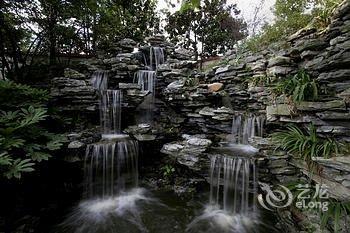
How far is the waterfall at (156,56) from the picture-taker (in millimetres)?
9617

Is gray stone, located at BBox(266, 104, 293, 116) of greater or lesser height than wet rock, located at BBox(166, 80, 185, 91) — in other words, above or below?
below

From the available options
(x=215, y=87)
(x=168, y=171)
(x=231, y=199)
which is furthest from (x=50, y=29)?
(x=231, y=199)

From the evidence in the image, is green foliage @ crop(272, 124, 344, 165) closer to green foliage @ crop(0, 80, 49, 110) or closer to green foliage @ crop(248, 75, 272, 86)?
green foliage @ crop(248, 75, 272, 86)

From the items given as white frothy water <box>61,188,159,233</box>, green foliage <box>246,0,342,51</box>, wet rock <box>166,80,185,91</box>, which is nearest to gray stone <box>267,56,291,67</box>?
green foliage <box>246,0,342,51</box>

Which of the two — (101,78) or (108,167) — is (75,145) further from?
(101,78)

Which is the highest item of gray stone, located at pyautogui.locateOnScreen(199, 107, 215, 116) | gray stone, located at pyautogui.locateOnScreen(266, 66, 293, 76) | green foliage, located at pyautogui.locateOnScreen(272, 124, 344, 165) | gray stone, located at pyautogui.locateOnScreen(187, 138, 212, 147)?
gray stone, located at pyautogui.locateOnScreen(266, 66, 293, 76)

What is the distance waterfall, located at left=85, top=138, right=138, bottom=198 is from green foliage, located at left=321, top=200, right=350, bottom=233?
4.33 m

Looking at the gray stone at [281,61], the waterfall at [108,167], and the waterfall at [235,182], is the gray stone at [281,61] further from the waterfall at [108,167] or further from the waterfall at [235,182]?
the waterfall at [108,167]

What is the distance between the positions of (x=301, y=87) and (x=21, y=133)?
5094 mm

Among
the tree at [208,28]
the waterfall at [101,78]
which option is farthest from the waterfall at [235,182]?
the tree at [208,28]

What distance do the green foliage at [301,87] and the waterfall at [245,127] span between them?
1.20 metres

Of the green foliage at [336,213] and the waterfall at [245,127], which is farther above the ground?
the waterfall at [245,127]

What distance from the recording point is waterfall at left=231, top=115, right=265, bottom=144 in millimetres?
5582

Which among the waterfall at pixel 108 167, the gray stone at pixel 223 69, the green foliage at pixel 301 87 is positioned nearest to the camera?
the green foliage at pixel 301 87
